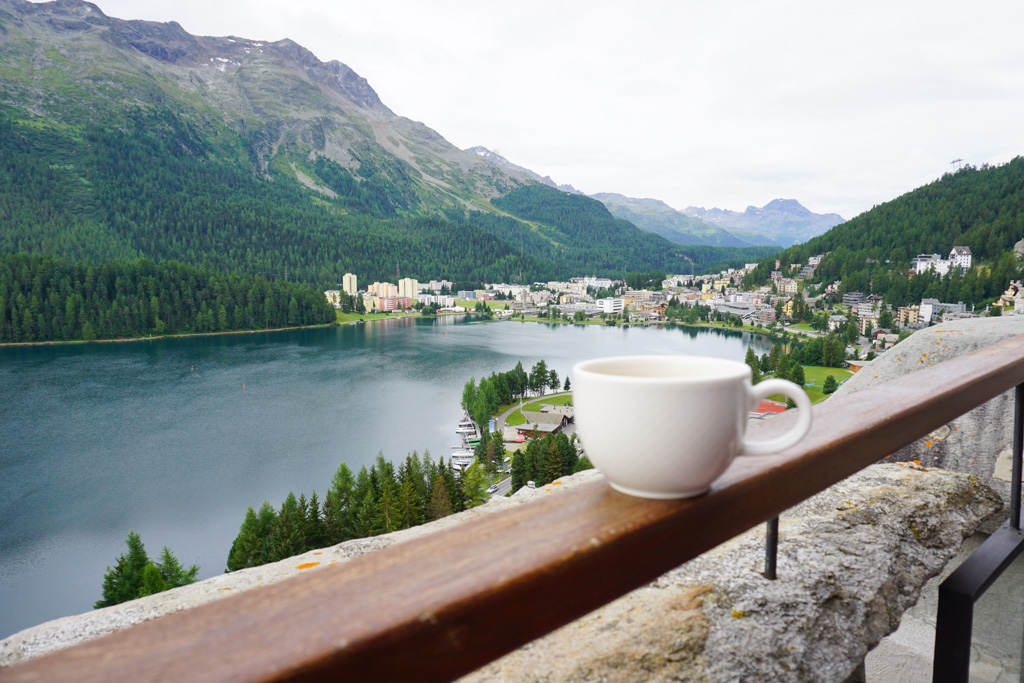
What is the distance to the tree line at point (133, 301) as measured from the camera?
109ft

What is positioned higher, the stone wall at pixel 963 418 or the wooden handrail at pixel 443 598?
the wooden handrail at pixel 443 598

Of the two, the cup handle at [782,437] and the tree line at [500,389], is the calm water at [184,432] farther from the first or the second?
the cup handle at [782,437]

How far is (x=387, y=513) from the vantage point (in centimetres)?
970

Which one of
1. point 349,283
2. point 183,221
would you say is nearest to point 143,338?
point 349,283

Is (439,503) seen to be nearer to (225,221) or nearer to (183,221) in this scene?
(225,221)

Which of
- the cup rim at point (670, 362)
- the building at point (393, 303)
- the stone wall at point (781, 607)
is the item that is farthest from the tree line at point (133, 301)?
the cup rim at point (670, 362)

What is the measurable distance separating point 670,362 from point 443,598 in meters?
0.33

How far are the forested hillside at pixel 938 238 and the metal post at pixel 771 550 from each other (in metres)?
38.9

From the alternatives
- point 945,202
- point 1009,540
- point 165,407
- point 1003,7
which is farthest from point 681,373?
point 945,202

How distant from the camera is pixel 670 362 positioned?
1.74 feet

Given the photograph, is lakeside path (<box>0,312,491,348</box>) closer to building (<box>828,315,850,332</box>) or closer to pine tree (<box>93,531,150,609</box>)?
pine tree (<box>93,531,150,609</box>)

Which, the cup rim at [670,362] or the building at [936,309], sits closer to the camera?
the cup rim at [670,362]

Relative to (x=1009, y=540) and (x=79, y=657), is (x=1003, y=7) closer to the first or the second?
(x=1009, y=540)

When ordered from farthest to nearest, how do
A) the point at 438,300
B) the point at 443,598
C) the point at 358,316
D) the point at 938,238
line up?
the point at 438,300
the point at 358,316
the point at 938,238
the point at 443,598
